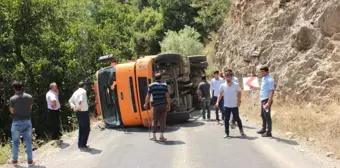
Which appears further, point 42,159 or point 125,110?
point 125,110

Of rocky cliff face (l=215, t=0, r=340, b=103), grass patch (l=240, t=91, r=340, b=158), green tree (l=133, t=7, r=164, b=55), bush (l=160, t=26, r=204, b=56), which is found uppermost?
green tree (l=133, t=7, r=164, b=55)

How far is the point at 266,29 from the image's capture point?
1739 cm

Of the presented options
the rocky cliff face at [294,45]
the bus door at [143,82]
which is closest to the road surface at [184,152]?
the bus door at [143,82]

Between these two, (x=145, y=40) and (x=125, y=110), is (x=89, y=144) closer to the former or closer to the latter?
(x=125, y=110)


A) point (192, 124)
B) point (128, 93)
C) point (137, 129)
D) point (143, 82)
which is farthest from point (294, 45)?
point (137, 129)

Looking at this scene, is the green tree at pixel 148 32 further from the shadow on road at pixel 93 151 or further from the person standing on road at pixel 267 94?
the person standing on road at pixel 267 94

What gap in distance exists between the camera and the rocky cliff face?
1315 cm

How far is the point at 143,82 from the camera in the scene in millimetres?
12781

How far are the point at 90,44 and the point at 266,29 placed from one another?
12.4 meters

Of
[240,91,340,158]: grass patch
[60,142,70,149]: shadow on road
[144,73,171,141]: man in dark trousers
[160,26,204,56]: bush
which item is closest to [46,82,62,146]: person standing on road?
[60,142,70,149]: shadow on road

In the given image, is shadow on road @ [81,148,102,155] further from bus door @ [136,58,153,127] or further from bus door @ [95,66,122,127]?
bus door @ [95,66,122,127]

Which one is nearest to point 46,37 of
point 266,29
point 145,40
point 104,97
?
point 104,97

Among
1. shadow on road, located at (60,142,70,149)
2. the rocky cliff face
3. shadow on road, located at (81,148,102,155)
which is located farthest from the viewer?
the rocky cliff face

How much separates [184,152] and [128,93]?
433 centimetres
